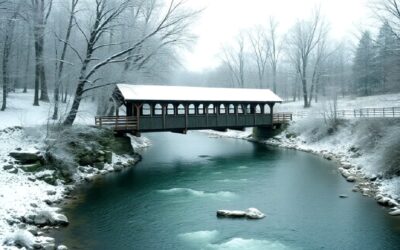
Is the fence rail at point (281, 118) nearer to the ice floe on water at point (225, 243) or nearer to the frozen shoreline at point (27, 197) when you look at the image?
the frozen shoreline at point (27, 197)

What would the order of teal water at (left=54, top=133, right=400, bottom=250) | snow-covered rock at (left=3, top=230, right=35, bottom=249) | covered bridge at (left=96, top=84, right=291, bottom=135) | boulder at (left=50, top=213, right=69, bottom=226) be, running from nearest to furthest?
1. snow-covered rock at (left=3, top=230, right=35, bottom=249)
2. teal water at (left=54, top=133, right=400, bottom=250)
3. boulder at (left=50, top=213, right=69, bottom=226)
4. covered bridge at (left=96, top=84, right=291, bottom=135)

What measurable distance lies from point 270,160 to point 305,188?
30.5 ft

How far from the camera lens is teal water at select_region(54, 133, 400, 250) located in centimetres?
1239

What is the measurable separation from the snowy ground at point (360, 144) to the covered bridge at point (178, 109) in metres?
4.19

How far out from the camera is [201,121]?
105 feet

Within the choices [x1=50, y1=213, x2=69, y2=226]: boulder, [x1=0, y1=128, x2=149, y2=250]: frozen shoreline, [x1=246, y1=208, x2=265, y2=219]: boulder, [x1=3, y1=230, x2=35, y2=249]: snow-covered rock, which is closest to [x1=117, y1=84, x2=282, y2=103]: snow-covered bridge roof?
[x1=0, y1=128, x2=149, y2=250]: frozen shoreline

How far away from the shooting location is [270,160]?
28812 millimetres

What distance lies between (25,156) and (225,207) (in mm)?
10645

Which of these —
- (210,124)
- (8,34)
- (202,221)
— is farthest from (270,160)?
(8,34)

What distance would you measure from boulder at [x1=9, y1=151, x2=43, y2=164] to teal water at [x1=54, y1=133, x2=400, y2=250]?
3.12 m

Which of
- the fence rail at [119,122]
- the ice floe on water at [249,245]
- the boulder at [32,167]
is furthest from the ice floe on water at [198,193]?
the fence rail at [119,122]

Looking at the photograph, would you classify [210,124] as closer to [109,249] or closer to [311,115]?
[311,115]

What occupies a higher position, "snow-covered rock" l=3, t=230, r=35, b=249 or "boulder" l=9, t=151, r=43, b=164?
"boulder" l=9, t=151, r=43, b=164

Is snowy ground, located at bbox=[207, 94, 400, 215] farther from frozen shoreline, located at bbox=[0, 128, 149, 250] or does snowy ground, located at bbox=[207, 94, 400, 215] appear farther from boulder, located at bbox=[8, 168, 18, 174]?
boulder, located at bbox=[8, 168, 18, 174]
